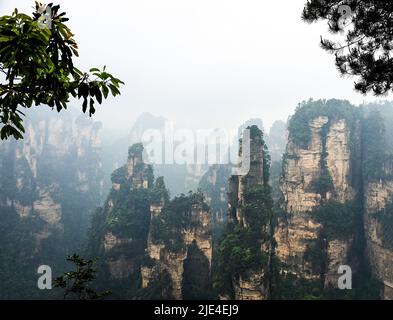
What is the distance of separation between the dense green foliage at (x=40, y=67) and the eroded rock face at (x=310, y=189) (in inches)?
1256

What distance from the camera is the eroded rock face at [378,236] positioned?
30.0 meters

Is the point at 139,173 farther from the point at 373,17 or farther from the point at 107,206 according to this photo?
the point at 373,17

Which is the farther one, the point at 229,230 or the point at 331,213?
the point at 331,213

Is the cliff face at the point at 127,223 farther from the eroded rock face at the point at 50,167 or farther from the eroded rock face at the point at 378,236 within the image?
the eroded rock face at the point at 378,236

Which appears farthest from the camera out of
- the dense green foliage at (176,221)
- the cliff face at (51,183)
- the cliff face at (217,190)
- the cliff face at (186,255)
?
the cliff face at (51,183)

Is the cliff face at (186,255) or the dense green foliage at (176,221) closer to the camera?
the cliff face at (186,255)

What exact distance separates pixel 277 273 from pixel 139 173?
24973 millimetres

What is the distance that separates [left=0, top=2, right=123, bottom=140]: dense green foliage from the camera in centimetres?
272

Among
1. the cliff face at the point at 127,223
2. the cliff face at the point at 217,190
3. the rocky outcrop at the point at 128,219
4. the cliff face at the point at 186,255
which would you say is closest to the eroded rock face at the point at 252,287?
the cliff face at the point at 186,255

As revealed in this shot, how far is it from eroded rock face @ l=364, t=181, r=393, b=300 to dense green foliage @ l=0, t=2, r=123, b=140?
3449 centimetres

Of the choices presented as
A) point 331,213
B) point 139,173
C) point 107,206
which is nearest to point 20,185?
point 107,206

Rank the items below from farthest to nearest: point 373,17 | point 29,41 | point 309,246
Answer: point 309,246
point 373,17
point 29,41

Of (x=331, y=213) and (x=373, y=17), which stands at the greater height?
(x=373, y=17)

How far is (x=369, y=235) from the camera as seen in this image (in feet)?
108
